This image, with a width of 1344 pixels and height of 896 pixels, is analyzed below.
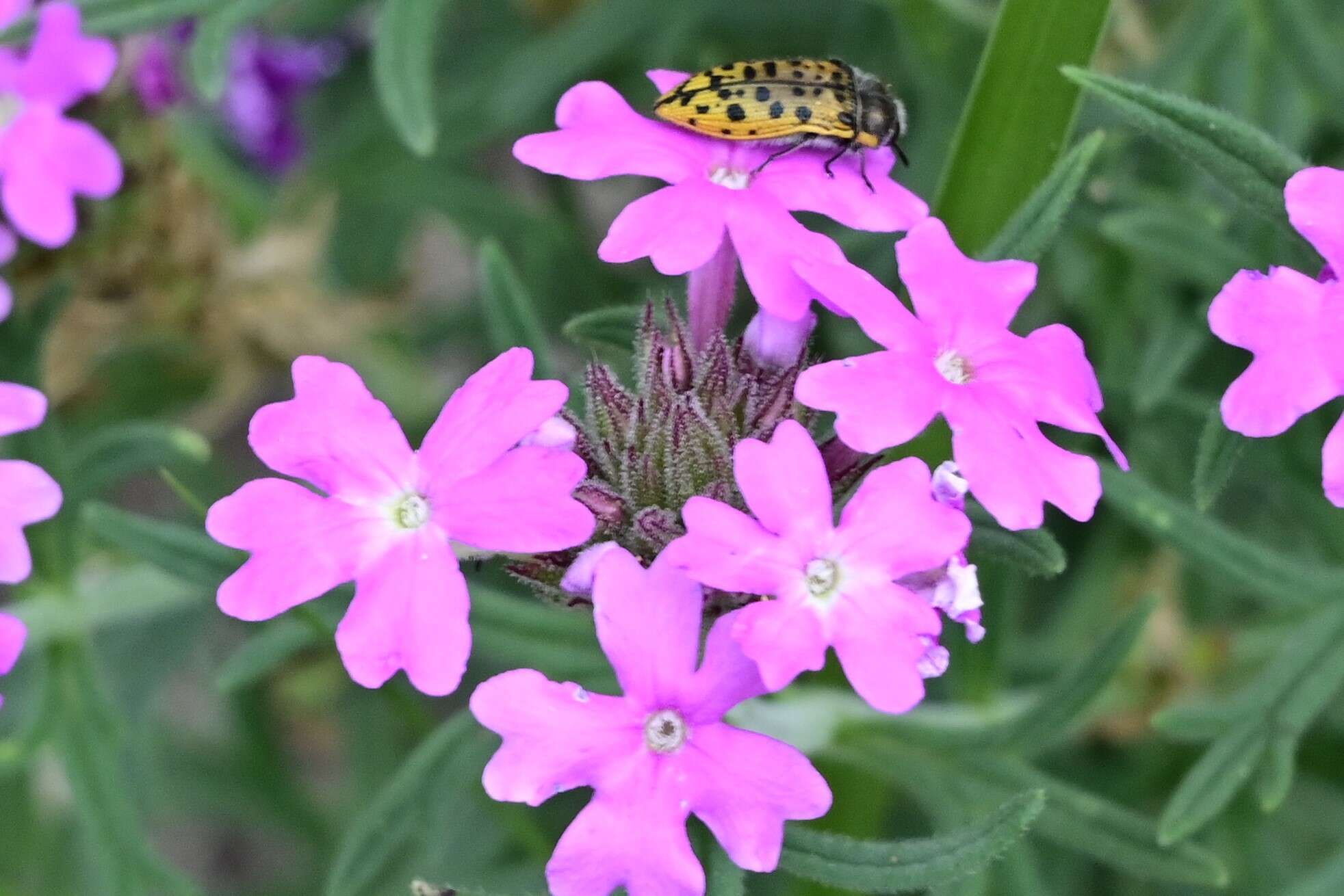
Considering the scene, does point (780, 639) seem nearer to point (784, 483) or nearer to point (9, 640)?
point (784, 483)

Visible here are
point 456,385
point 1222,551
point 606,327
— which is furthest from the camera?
point 456,385

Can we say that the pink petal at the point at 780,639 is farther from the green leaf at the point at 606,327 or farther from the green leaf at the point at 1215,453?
the green leaf at the point at 606,327

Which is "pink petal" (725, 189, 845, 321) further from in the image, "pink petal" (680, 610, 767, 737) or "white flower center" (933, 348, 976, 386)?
"pink petal" (680, 610, 767, 737)

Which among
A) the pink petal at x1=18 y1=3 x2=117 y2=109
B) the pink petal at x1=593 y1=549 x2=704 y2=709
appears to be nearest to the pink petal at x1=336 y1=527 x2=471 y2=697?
the pink petal at x1=593 y1=549 x2=704 y2=709

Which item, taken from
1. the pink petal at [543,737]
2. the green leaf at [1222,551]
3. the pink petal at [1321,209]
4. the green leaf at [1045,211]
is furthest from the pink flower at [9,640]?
the green leaf at [1222,551]

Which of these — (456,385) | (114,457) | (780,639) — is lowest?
(456,385)

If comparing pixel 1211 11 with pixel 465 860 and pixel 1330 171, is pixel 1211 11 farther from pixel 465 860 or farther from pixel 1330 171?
pixel 465 860

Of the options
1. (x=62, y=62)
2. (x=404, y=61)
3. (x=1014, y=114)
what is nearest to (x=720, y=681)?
(x=1014, y=114)
